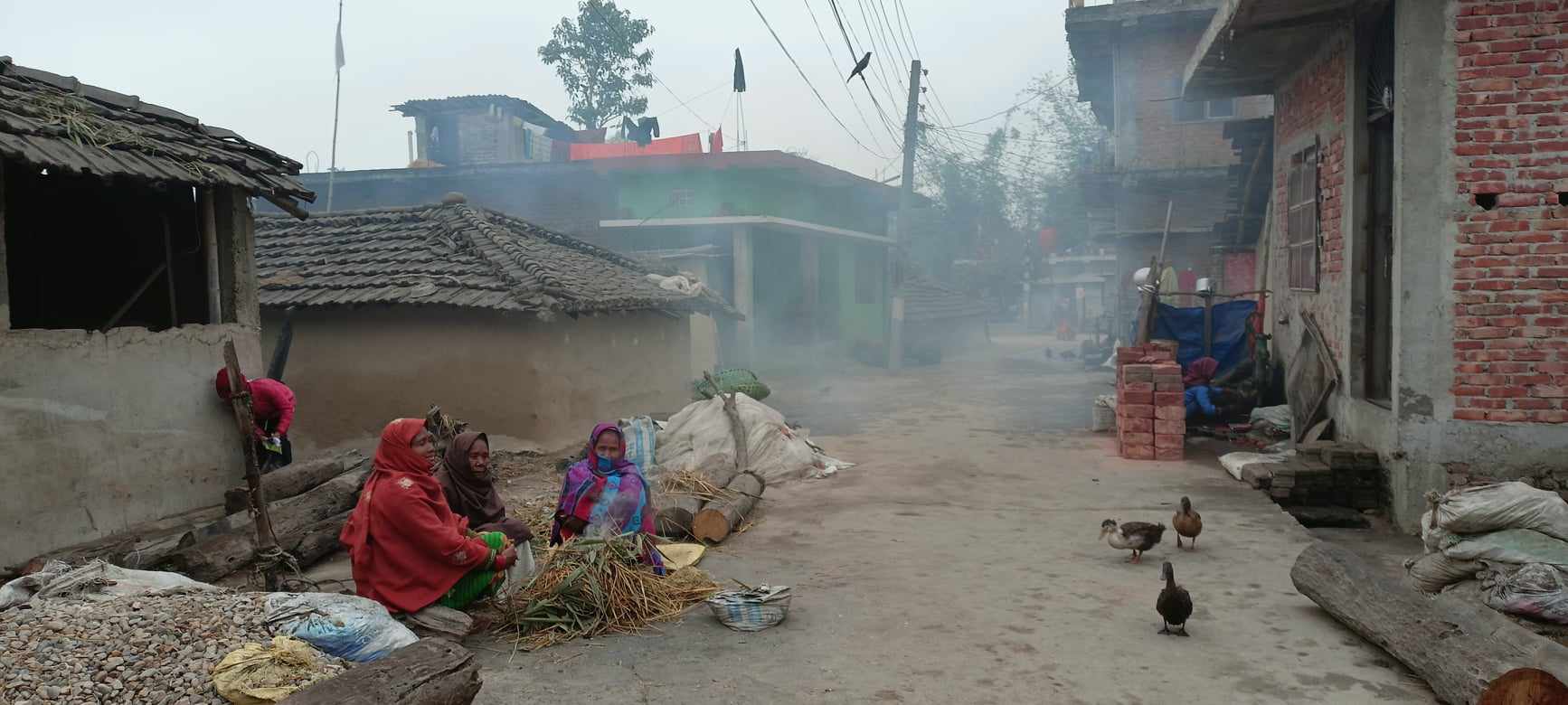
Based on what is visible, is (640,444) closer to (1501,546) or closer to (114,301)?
(114,301)

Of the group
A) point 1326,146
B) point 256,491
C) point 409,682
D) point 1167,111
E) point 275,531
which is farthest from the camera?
point 1167,111

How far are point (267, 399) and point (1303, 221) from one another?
9922 mm

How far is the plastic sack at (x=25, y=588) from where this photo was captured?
4953 millimetres

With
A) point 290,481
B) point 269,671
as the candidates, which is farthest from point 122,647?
point 290,481

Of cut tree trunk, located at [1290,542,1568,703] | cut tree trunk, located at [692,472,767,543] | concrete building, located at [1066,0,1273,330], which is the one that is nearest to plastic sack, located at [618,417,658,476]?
cut tree trunk, located at [692,472,767,543]

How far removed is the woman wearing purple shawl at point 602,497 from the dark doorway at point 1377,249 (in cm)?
619

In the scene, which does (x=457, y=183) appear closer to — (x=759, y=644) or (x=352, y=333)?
(x=352, y=333)

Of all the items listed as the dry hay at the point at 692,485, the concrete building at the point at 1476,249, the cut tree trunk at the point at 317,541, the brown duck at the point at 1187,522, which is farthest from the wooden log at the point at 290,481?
the concrete building at the point at 1476,249

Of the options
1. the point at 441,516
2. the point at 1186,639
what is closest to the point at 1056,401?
the point at 1186,639

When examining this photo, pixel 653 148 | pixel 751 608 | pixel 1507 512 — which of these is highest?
pixel 653 148

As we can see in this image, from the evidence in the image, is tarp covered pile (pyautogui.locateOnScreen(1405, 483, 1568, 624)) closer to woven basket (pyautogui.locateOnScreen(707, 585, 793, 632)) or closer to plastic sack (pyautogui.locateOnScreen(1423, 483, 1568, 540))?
plastic sack (pyautogui.locateOnScreen(1423, 483, 1568, 540))

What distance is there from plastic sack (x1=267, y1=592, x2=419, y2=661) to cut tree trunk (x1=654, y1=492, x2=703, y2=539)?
2943 mm

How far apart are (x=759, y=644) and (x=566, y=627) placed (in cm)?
107

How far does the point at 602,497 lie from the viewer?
689cm
